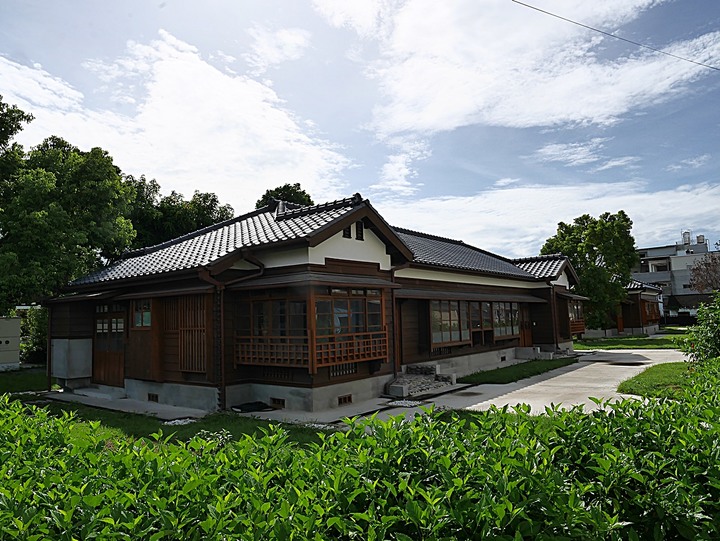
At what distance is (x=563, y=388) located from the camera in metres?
13.4

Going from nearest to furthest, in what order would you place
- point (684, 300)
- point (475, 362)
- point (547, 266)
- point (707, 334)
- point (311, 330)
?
point (311, 330), point (707, 334), point (475, 362), point (547, 266), point (684, 300)

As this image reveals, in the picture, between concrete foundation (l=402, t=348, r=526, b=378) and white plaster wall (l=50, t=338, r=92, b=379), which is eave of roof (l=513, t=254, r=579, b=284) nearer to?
concrete foundation (l=402, t=348, r=526, b=378)

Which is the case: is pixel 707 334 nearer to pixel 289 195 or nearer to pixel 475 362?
pixel 475 362

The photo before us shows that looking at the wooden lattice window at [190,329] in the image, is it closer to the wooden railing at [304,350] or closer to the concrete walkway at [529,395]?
the wooden railing at [304,350]

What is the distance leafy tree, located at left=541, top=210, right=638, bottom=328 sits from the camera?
29.9m

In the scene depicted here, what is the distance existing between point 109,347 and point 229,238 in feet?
14.9

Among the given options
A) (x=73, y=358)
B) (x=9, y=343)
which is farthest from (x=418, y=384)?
(x=9, y=343)

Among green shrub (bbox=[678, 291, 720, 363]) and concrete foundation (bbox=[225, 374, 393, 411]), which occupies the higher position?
green shrub (bbox=[678, 291, 720, 363])

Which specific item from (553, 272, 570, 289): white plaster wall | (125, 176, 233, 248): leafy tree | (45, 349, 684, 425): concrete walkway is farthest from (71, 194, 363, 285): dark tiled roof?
(553, 272, 570, 289): white plaster wall

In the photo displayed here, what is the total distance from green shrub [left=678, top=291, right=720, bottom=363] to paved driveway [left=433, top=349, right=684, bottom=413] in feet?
6.39

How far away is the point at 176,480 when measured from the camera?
8.09 feet

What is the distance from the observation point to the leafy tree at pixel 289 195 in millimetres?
31234

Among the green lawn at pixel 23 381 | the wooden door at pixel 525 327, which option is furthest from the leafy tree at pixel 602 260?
the green lawn at pixel 23 381

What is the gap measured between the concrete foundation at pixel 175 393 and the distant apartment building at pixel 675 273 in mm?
45979
